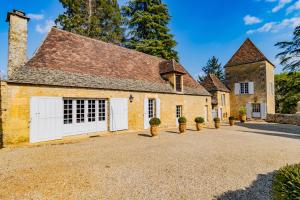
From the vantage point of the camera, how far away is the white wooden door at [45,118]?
7973 mm

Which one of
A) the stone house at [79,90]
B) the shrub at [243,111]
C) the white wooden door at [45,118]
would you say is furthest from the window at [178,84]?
the shrub at [243,111]

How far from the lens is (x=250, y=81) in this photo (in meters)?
21.9

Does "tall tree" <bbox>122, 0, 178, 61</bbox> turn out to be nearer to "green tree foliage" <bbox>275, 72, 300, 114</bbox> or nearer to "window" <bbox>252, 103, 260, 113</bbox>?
"window" <bbox>252, 103, 260, 113</bbox>

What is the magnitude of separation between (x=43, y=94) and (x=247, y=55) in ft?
77.6

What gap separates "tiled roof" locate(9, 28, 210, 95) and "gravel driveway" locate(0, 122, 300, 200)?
3500 mm

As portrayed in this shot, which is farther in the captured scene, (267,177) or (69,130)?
(69,130)

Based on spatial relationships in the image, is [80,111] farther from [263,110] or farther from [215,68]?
[215,68]

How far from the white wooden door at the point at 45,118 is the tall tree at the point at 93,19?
15212 millimetres

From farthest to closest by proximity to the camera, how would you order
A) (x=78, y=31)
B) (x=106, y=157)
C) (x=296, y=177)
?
1. (x=78, y=31)
2. (x=106, y=157)
3. (x=296, y=177)

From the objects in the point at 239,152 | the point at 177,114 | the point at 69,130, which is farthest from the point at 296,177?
the point at 177,114

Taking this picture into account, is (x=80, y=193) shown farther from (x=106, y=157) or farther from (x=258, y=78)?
(x=258, y=78)

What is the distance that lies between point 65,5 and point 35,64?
A: 16.5 meters

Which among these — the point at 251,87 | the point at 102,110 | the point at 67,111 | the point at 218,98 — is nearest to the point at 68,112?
the point at 67,111

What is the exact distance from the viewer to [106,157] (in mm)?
6273
